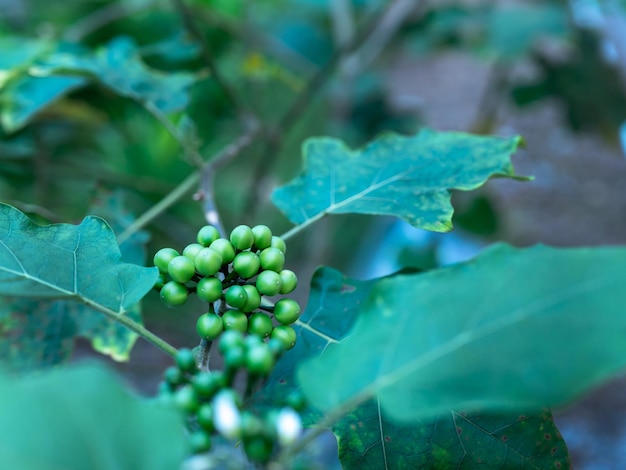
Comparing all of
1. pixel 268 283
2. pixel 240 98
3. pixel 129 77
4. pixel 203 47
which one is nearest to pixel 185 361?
pixel 268 283

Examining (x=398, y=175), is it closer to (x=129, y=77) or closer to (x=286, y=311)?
(x=286, y=311)

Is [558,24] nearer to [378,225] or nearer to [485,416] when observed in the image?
[378,225]

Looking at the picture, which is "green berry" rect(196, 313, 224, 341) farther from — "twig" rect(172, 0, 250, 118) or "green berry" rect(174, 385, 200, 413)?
"twig" rect(172, 0, 250, 118)

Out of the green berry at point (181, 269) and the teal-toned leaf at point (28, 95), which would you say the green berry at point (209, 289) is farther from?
the teal-toned leaf at point (28, 95)

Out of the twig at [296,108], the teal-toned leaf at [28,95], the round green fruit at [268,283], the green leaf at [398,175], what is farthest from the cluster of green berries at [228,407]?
the twig at [296,108]

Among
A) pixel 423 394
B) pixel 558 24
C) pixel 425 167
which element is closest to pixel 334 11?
pixel 558 24

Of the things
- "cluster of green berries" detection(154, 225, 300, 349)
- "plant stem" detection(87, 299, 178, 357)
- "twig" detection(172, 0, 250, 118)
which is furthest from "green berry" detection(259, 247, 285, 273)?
"twig" detection(172, 0, 250, 118)
